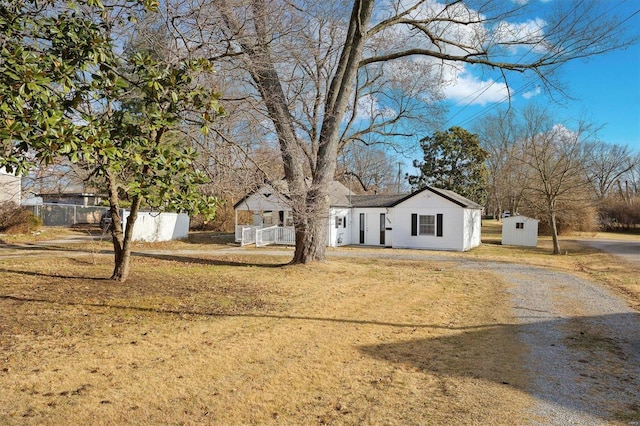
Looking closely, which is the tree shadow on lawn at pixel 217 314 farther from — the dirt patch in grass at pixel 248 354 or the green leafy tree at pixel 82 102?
the green leafy tree at pixel 82 102

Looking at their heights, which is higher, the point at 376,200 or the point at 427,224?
the point at 376,200

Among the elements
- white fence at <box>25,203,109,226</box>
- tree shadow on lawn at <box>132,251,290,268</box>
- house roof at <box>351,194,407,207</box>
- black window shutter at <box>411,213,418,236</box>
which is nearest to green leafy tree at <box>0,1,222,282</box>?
tree shadow on lawn at <box>132,251,290,268</box>

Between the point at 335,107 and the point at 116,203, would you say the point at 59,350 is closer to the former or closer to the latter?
the point at 116,203

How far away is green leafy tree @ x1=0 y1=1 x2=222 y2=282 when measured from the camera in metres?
3.64

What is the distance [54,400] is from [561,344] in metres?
5.76

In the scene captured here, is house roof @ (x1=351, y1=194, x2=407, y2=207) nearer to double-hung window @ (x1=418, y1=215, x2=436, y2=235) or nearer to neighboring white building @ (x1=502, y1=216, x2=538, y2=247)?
double-hung window @ (x1=418, y1=215, x2=436, y2=235)

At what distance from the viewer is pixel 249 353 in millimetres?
4910

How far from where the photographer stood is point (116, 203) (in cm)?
799

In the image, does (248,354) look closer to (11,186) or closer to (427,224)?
(11,186)

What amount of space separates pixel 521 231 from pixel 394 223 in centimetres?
908

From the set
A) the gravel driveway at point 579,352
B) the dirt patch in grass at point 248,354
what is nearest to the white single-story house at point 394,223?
the gravel driveway at point 579,352

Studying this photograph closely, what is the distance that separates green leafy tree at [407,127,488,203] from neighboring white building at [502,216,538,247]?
12.3 metres

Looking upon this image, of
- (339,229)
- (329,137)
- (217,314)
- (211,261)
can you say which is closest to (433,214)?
(339,229)

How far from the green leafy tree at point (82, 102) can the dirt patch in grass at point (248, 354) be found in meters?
1.79
